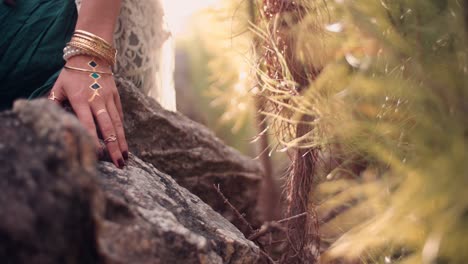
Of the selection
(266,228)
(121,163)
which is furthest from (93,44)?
(266,228)

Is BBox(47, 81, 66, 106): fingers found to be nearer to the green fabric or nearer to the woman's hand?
the woman's hand

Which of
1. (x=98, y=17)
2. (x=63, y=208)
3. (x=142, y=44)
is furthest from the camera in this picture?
(x=142, y=44)

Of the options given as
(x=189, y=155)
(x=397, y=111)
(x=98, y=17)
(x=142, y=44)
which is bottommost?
(x=189, y=155)

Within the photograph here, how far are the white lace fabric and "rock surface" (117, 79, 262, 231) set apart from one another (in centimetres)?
5

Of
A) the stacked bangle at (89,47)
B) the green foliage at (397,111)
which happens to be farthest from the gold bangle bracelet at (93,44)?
the green foliage at (397,111)

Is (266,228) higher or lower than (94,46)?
lower

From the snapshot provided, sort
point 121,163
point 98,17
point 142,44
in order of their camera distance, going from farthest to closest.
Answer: point 142,44
point 98,17
point 121,163

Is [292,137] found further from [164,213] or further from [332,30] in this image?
[164,213]

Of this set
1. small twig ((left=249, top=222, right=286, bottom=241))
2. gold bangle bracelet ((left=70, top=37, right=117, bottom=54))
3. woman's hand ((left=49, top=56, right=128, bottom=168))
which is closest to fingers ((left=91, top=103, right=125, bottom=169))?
woman's hand ((left=49, top=56, right=128, bottom=168))

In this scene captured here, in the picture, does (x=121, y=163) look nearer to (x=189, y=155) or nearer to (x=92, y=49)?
(x=92, y=49)

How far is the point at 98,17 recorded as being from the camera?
3.07 feet

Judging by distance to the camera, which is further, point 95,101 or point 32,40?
point 32,40

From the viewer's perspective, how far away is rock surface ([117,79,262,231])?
1.17 m

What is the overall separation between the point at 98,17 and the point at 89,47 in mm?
59
